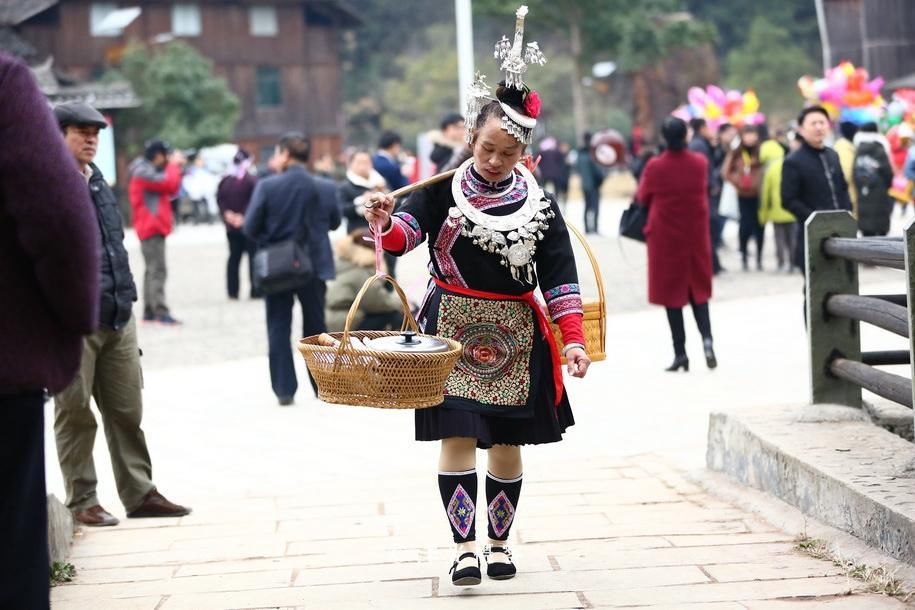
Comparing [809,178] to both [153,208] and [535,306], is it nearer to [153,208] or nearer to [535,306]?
[535,306]

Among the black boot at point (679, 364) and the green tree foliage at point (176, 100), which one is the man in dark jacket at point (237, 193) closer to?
the black boot at point (679, 364)

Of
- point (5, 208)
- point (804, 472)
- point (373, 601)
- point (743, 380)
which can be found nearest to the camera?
point (5, 208)

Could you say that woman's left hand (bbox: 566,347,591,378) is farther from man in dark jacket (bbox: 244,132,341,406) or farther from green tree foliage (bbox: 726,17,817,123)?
green tree foliage (bbox: 726,17,817,123)

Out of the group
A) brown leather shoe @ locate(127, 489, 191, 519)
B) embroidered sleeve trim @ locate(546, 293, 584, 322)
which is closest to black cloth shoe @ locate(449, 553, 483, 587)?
embroidered sleeve trim @ locate(546, 293, 584, 322)

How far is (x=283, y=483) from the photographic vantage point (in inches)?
267

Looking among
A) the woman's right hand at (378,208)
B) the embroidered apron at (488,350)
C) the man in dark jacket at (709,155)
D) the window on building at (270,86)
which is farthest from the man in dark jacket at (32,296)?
the window on building at (270,86)

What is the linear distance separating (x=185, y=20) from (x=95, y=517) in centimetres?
4527

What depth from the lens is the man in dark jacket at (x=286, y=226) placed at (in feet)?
30.1

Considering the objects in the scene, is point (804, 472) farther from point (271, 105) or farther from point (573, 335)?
point (271, 105)

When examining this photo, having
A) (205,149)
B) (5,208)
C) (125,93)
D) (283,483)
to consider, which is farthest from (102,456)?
(205,149)

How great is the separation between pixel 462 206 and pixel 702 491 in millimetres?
2231

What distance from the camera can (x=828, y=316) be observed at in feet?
20.8

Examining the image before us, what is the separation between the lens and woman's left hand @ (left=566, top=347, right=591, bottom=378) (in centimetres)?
447

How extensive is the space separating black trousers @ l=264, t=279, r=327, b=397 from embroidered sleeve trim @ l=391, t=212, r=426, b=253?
4.71 metres
